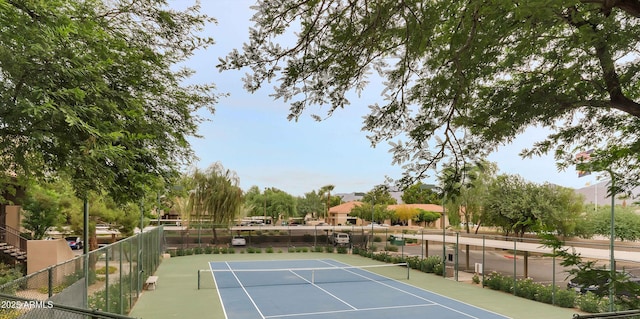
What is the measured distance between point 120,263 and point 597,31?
14056 millimetres

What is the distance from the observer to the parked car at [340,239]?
4805 cm

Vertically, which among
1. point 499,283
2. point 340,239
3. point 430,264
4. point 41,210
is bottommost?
point 340,239

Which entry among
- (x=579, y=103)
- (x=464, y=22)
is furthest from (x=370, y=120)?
(x=579, y=103)

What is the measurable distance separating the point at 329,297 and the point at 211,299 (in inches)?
219

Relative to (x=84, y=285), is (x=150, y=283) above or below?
below

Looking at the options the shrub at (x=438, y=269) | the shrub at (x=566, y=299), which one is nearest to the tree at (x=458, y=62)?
the shrub at (x=566, y=299)

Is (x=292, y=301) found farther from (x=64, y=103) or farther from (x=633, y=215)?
(x=633, y=215)

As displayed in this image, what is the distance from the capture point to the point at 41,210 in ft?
90.6

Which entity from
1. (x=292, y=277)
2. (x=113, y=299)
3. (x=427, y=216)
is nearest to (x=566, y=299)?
(x=292, y=277)

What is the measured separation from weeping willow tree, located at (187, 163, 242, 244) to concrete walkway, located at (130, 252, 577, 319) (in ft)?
49.3

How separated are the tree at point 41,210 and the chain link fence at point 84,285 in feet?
34.6

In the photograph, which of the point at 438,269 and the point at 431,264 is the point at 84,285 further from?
the point at 431,264

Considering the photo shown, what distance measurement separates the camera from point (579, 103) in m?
6.23

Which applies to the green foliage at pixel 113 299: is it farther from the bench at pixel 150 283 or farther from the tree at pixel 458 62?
the tree at pixel 458 62
